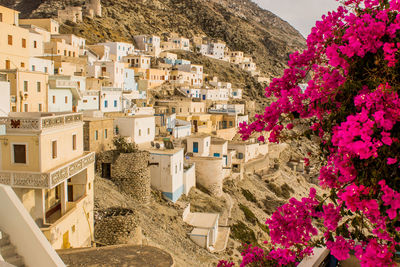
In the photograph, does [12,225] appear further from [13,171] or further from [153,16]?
[153,16]

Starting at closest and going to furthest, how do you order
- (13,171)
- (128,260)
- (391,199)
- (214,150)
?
(391,199), (128,260), (13,171), (214,150)

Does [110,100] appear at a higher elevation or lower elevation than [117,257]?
higher

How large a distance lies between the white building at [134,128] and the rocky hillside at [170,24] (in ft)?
166

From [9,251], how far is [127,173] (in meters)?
14.3

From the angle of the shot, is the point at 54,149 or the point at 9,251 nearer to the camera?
the point at 9,251

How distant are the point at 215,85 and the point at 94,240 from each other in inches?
2098

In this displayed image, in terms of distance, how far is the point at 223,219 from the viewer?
24547mm

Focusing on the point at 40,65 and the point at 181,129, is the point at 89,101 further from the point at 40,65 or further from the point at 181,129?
the point at 181,129

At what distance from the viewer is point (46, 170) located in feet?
37.2

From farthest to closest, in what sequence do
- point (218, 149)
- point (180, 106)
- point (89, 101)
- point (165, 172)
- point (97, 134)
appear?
point (180, 106) < point (218, 149) < point (89, 101) < point (165, 172) < point (97, 134)

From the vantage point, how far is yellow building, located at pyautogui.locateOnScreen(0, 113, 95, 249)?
10742 mm

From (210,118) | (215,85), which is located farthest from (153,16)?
(210,118)

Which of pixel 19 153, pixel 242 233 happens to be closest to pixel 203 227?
pixel 242 233

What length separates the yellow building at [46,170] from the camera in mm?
10742
